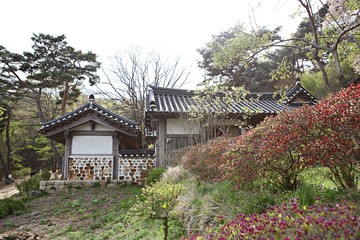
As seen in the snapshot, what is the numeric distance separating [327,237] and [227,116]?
9.46 m

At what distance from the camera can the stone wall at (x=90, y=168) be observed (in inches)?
411

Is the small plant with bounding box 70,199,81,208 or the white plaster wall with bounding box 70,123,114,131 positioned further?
the white plaster wall with bounding box 70,123,114,131

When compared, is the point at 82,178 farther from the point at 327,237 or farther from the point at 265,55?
the point at 327,237

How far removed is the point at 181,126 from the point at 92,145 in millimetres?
4177

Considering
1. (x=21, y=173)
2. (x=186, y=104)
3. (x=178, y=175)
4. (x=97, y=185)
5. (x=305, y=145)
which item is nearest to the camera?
(x=305, y=145)

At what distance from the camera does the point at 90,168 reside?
34.7ft

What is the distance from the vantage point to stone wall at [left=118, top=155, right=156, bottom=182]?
10.6 meters

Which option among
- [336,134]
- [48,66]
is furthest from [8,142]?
[336,134]

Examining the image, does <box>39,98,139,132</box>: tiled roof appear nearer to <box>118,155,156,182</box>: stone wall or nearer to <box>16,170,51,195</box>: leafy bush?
<box>118,155,156,182</box>: stone wall

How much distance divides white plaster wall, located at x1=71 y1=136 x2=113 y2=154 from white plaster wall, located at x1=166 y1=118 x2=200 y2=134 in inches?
111

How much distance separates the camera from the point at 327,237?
1535 millimetres

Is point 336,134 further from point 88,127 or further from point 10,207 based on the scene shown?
point 88,127

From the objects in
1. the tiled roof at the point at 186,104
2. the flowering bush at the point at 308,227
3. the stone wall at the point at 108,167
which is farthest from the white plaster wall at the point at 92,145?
the flowering bush at the point at 308,227

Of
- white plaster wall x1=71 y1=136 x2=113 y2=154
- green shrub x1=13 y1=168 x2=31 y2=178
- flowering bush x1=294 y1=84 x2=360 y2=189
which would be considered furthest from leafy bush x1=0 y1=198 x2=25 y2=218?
green shrub x1=13 y1=168 x2=31 y2=178
